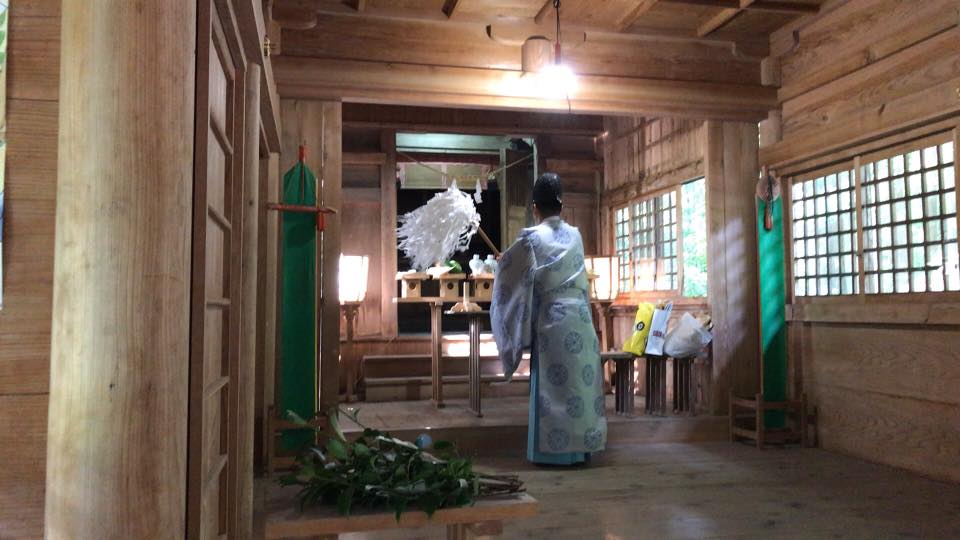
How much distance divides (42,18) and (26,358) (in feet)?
2.37

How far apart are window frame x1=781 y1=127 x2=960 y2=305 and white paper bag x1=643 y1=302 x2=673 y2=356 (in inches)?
35.7

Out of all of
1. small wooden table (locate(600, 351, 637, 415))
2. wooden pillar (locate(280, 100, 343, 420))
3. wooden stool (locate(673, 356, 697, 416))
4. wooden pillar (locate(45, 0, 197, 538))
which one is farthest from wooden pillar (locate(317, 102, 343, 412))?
wooden pillar (locate(45, 0, 197, 538))

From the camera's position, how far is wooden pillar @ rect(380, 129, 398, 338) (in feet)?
23.1

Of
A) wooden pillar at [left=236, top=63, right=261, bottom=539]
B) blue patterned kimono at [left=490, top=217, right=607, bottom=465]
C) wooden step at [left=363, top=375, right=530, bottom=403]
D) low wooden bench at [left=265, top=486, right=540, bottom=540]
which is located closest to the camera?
low wooden bench at [left=265, top=486, right=540, bottom=540]

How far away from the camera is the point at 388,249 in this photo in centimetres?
709

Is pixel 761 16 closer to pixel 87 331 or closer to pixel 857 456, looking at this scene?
pixel 857 456

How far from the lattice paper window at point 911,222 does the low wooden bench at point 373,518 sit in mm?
3219

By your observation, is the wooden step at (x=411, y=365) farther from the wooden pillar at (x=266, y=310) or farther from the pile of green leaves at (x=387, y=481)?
the pile of green leaves at (x=387, y=481)

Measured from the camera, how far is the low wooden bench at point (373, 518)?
1824mm

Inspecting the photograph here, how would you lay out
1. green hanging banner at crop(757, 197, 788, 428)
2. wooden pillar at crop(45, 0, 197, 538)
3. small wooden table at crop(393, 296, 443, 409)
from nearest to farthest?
wooden pillar at crop(45, 0, 197, 538) → green hanging banner at crop(757, 197, 788, 428) → small wooden table at crop(393, 296, 443, 409)

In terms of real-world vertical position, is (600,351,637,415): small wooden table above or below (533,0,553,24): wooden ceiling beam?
below

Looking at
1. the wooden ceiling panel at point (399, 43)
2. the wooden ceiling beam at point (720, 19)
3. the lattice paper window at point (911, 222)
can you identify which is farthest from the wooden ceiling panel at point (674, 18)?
the lattice paper window at point (911, 222)

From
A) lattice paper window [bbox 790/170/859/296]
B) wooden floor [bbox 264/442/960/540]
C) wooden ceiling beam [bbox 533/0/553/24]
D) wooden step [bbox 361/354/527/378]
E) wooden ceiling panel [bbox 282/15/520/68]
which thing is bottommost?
wooden floor [bbox 264/442/960/540]

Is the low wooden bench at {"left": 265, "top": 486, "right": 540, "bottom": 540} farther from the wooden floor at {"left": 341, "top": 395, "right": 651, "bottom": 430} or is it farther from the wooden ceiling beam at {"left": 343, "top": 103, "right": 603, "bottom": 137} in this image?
the wooden ceiling beam at {"left": 343, "top": 103, "right": 603, "bottom": 137}
